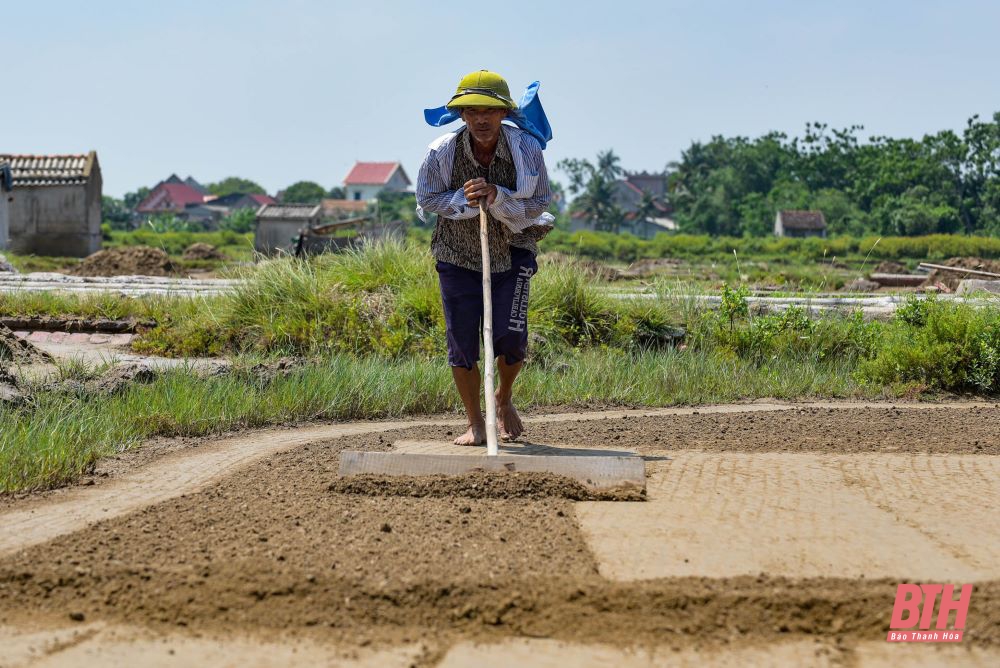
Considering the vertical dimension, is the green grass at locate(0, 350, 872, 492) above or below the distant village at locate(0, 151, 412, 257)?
below

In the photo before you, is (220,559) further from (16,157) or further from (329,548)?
(16,157)

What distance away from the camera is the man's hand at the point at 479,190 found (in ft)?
16.8

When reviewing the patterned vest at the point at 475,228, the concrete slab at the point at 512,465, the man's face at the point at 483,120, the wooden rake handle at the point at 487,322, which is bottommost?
the concrete slab at the point at 512,465

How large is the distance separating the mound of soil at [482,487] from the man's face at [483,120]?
1609mm

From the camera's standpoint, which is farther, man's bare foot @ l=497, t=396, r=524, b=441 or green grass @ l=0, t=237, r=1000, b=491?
green grass @ l=0, t=237, r=1000, b=491

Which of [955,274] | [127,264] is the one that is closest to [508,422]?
[955,274]

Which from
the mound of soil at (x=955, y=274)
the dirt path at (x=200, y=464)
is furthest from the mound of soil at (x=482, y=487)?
the mound of soil at (x=955, y=274)

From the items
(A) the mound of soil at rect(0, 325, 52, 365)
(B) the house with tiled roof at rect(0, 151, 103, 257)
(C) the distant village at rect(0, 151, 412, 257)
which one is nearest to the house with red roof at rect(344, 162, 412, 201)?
(C) the distant village at rect(0, 151, 412, 257)

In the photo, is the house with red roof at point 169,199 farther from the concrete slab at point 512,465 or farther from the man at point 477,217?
the concrete slab at point 512,465

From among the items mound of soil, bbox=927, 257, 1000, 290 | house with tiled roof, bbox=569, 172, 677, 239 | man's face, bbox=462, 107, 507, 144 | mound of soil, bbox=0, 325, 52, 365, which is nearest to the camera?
man's face, bbox=462, 107, 507, 144

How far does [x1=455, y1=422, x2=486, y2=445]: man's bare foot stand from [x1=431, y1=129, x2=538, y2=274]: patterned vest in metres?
0.75

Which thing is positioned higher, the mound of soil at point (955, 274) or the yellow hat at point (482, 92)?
the yellow hat at point (482, 92)

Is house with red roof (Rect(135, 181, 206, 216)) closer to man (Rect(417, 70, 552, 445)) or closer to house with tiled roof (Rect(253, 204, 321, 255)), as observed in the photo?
house with tiled roof (Rect(253, 204, 321, 255))

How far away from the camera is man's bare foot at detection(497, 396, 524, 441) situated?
5.62 metres
